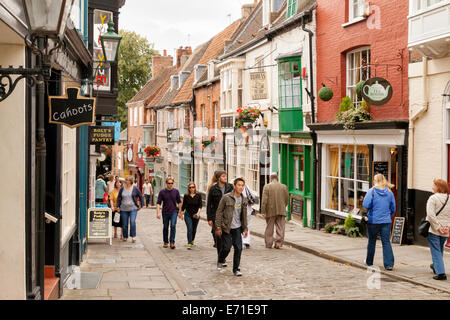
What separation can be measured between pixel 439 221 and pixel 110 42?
727cm

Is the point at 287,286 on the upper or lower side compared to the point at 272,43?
lower

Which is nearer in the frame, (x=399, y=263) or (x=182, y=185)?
(x=399, y=263)

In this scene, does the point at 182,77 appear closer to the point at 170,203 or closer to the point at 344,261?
the point at 170,203

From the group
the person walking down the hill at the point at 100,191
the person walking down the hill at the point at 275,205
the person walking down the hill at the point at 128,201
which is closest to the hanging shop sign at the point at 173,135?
the person walking down the hill at the point at 100,191

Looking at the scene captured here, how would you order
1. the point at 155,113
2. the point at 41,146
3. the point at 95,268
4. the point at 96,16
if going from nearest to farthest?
the point at 41,146, the point at 95,268, the point at 96,16, the point at 155,113

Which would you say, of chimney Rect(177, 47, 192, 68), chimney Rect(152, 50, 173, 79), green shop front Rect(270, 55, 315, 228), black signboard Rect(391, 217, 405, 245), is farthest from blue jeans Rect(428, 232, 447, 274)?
chimney Rect(152, 50, 173, 79)

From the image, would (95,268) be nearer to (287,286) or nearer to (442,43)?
(287,286)

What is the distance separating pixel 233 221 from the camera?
33.5 feet

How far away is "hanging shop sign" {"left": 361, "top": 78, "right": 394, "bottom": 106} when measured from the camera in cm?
1386

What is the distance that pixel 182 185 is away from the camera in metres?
38.5

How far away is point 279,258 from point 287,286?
3.07m

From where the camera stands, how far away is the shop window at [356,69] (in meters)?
16.0

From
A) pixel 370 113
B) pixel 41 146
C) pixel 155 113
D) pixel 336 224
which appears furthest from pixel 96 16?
pixel 155 113

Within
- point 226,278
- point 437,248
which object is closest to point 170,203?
point 226,278
